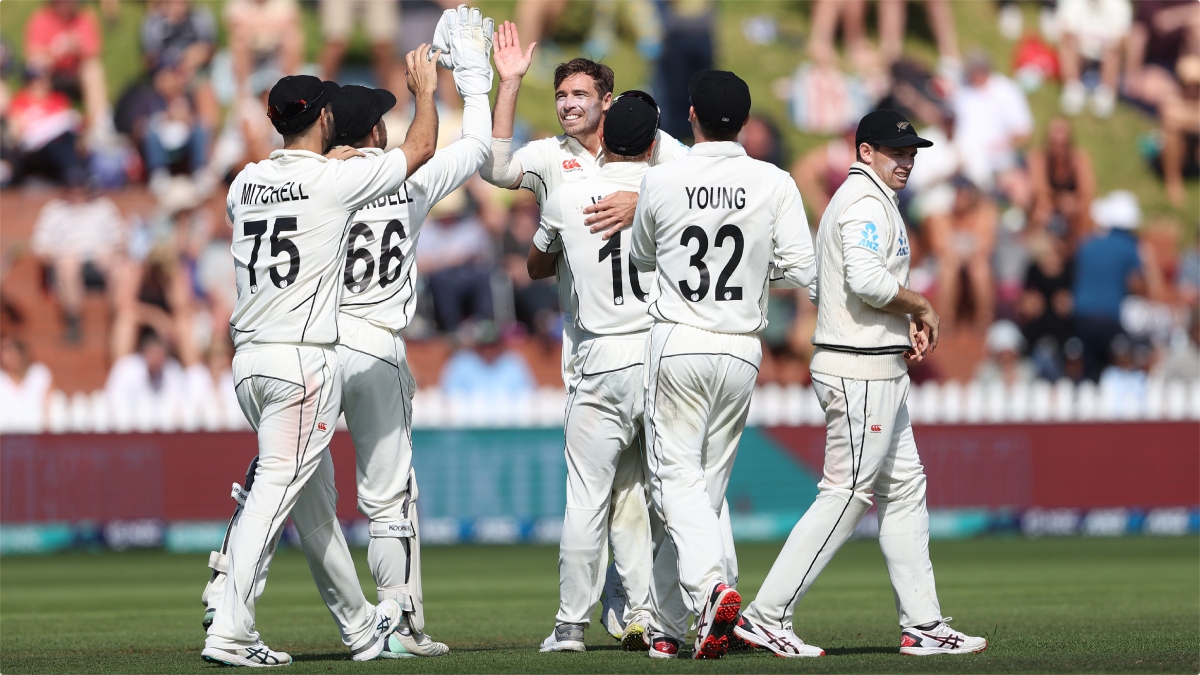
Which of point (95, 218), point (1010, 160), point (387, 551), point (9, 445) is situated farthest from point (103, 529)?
point (1010, 160)

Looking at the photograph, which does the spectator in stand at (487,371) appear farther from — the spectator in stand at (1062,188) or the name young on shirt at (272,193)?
the name young on shirt at (272,193)

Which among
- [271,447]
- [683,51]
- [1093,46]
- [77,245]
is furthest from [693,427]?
[1093,46]

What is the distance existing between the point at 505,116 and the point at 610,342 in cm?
120

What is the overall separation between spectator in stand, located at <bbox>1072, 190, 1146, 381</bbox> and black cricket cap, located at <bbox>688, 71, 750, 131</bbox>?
486 inches

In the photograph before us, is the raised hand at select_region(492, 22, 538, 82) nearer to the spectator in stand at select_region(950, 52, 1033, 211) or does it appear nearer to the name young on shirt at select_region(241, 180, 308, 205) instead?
the name young on shirt at select_region(241, 180, 308, 205)

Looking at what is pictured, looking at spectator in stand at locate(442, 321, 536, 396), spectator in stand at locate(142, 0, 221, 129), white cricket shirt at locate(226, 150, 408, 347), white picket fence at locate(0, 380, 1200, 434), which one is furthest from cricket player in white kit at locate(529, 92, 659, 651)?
spectator in stand at locate(142, 0, 221, 129)

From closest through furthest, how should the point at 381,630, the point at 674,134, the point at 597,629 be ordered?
the point at 381,630
the point at 597,629
the point at 674,134

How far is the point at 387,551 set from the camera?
305 inches

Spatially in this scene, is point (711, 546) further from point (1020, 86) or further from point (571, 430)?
point (1020, 86)

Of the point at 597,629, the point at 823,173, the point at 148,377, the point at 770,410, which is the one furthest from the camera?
the point at 823,173

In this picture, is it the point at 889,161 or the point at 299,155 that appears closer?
the point at 299,155

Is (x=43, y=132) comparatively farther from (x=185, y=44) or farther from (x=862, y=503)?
(x=862, y=503)

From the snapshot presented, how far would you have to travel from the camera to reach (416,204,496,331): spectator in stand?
62.1 feet

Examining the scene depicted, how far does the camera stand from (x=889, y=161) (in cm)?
738
